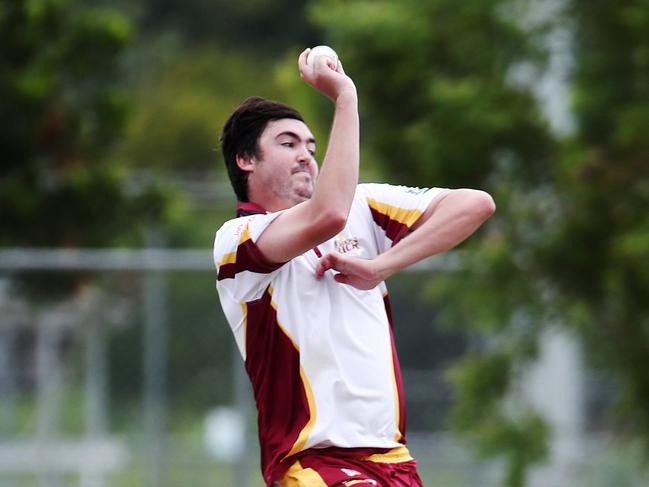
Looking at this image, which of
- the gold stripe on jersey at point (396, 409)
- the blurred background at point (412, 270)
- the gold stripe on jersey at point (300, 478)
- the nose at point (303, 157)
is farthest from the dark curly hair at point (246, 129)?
the blurred background at point (412, 270)

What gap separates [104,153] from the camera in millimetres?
10398

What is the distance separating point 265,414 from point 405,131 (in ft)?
18.2

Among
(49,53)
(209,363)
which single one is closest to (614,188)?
(209,363)

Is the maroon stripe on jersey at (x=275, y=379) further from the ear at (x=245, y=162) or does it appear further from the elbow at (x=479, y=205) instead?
the elbow at (x=479, y=205)

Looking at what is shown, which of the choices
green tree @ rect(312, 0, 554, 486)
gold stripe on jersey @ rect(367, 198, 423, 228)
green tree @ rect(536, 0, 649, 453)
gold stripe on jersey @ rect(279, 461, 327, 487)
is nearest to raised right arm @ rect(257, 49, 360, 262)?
gold stripe on jersey @ rect(367, 198, 423, 228)

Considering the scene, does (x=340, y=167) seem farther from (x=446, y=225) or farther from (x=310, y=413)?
(x=310, y=413)

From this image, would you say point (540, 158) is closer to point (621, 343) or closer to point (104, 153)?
point (621, 343)

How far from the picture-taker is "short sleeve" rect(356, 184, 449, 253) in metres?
4.79

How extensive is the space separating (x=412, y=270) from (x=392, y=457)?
639 centimetres

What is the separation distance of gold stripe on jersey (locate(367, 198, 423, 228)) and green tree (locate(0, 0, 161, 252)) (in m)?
5.33

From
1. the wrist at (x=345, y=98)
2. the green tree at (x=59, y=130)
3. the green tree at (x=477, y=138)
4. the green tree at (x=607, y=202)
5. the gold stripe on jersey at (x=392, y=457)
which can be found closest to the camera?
the wrist at (x=345, y=98)

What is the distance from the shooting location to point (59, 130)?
400 inches

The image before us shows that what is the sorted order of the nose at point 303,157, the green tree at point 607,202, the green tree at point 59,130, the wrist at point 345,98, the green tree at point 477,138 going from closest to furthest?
the wrist at point 345,98 < the nose at point 303,157 < the green tree at point 607,202 < the green tree at point 477,138 < the green tree at point 59,130

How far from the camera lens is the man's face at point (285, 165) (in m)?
4.77
